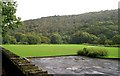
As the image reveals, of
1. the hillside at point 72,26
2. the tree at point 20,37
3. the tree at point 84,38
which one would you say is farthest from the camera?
the hillside at point 72,26

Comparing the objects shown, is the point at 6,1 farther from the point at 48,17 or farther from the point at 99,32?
the point at 48,17

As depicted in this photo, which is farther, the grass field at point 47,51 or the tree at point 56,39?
the tree at point 56,39

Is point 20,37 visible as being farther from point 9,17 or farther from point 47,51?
point 9,17

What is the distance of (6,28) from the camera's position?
23.6 meters

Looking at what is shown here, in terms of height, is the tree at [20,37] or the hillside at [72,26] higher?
the hillside at [72,26]

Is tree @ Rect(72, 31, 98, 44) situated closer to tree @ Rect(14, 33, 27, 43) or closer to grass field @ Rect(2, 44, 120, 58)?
tree @ Rect(14, 33, 27, 43)

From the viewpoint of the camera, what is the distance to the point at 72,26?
115 meters

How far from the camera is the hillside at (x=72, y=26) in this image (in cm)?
8219

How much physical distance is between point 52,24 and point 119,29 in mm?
55168

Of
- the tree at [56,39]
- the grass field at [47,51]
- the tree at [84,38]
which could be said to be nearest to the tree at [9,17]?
the grass field at [47,51]

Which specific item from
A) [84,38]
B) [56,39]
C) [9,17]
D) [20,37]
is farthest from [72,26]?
[9,17]

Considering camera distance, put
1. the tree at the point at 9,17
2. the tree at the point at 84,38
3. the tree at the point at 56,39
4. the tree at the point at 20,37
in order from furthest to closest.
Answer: the tree at the point at 56,39, the tree at the point at 20,37, the tree at the point at 84,38, the tree at the point at 9,17

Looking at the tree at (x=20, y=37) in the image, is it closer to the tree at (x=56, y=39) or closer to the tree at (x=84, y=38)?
the tree at (x=56, y=39)

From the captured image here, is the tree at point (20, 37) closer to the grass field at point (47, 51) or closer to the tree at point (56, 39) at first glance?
the tree at point (56, 39)
